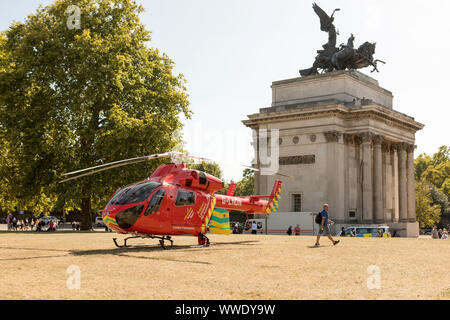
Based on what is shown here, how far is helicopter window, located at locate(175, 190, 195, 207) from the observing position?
19.3 metres

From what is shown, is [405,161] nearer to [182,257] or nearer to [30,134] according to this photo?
[30,134]

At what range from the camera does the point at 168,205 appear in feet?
61.9

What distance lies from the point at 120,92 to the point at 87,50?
4.24 m

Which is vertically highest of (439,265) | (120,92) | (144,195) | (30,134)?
(120,92)

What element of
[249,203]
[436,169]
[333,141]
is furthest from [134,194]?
[436,169]

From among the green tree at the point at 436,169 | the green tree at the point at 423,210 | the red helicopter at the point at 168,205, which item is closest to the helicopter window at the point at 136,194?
the red helicopter at the point at 168,205

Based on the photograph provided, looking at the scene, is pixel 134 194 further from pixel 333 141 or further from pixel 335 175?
pixel 333 141

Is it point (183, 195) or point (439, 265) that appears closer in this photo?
point (439, 265)

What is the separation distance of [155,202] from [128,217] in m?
1.12

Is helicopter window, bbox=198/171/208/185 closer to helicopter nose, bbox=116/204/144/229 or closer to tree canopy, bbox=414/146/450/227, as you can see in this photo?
helicopter nose, bbox=116/204/144/229

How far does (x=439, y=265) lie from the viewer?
14648 millimetres

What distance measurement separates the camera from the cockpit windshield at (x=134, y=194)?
1780 centimetres
